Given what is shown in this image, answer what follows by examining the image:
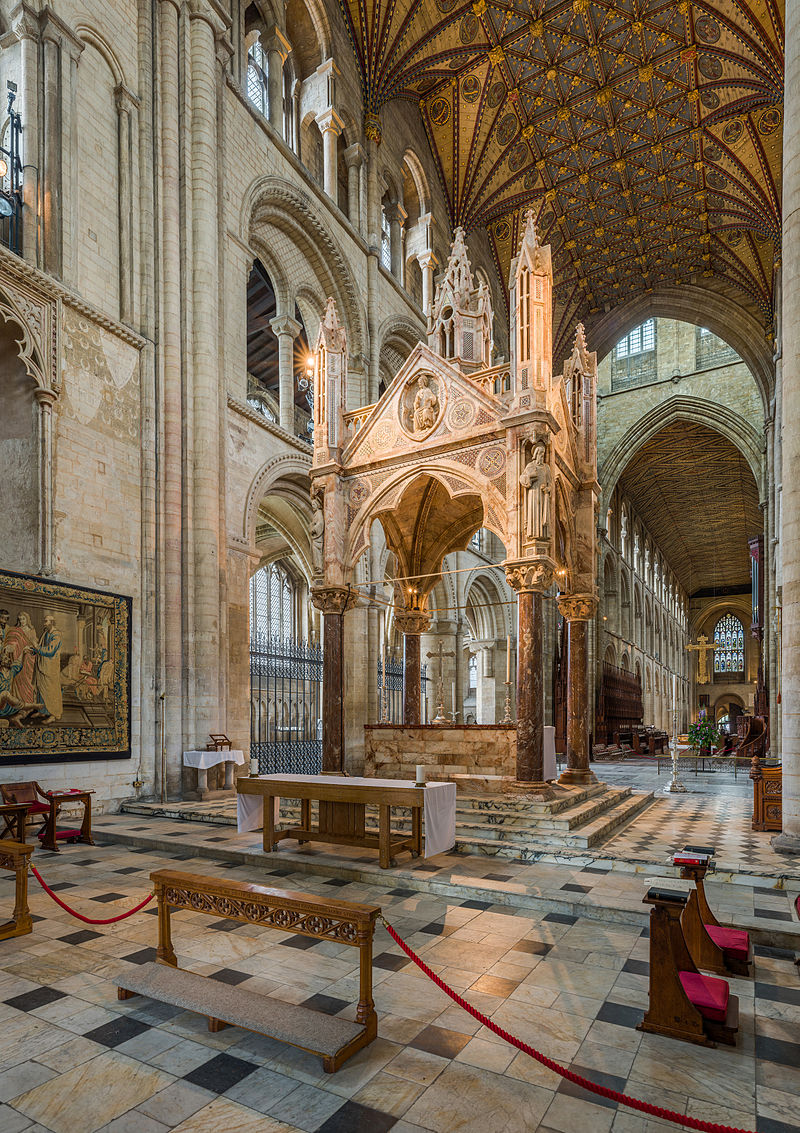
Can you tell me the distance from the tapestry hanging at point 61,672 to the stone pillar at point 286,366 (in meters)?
5.66

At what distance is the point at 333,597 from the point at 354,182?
11887 mm

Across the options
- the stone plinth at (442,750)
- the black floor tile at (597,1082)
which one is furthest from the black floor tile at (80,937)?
the stone plinth at (442,750)

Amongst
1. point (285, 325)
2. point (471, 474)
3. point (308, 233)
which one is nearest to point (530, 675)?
point (471, 474)

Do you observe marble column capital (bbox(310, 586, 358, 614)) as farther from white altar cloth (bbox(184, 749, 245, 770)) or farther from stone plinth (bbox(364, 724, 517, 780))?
white altar cloth (bbox(184, 749, 245, 770))

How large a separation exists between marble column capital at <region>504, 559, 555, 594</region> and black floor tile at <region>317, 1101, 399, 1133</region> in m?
6.27

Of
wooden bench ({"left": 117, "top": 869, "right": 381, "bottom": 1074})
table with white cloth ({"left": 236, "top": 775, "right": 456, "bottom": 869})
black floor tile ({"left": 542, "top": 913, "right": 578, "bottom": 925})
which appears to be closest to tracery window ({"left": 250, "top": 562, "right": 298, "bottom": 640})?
table with white cloth ({"left": 236, "top": 775, "right": 456, "bottom": 869})

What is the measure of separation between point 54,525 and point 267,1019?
785 cm

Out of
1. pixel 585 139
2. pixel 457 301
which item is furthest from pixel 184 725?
pixel 585 139

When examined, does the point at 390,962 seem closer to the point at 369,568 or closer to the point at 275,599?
the point at 369,568

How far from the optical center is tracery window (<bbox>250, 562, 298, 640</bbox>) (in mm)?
25594

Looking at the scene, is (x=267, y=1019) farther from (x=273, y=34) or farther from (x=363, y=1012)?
(x=273, y=34)

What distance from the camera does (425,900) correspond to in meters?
5.93

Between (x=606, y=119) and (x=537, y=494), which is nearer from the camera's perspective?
(x=537, y=494)

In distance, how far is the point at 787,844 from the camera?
715 cm
